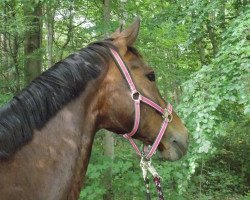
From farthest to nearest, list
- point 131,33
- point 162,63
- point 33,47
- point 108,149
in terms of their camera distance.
Result: point 33,47
point 162,63
point 108,149
point 131,33

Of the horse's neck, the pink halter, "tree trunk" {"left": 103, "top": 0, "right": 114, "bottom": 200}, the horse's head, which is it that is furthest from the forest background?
the horse's neck

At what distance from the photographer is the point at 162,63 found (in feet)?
24.5

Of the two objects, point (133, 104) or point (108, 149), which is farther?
point (108, 149)

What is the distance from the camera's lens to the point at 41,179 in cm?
212

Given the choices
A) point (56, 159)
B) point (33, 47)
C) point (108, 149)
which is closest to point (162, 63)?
point (108, 149)

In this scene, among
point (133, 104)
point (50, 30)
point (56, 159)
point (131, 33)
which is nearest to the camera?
point (56, 159)

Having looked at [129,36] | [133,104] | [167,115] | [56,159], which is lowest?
[56,159]

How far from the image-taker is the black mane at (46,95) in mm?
2100

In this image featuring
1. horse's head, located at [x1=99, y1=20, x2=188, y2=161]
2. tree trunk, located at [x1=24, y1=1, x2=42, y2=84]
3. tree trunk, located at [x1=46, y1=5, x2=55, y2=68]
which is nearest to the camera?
horse's head, located at [x1=99, y1=20, x2=188, y2=161]

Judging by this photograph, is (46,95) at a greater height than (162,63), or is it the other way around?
(46,95)

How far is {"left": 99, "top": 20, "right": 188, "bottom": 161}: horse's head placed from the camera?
241 cm

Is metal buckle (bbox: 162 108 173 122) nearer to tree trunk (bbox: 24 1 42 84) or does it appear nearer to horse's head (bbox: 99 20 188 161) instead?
horse's head (bbox: 99 20 188 161)

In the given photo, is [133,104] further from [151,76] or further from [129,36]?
[129,36]

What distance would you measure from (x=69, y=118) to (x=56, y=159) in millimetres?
266
